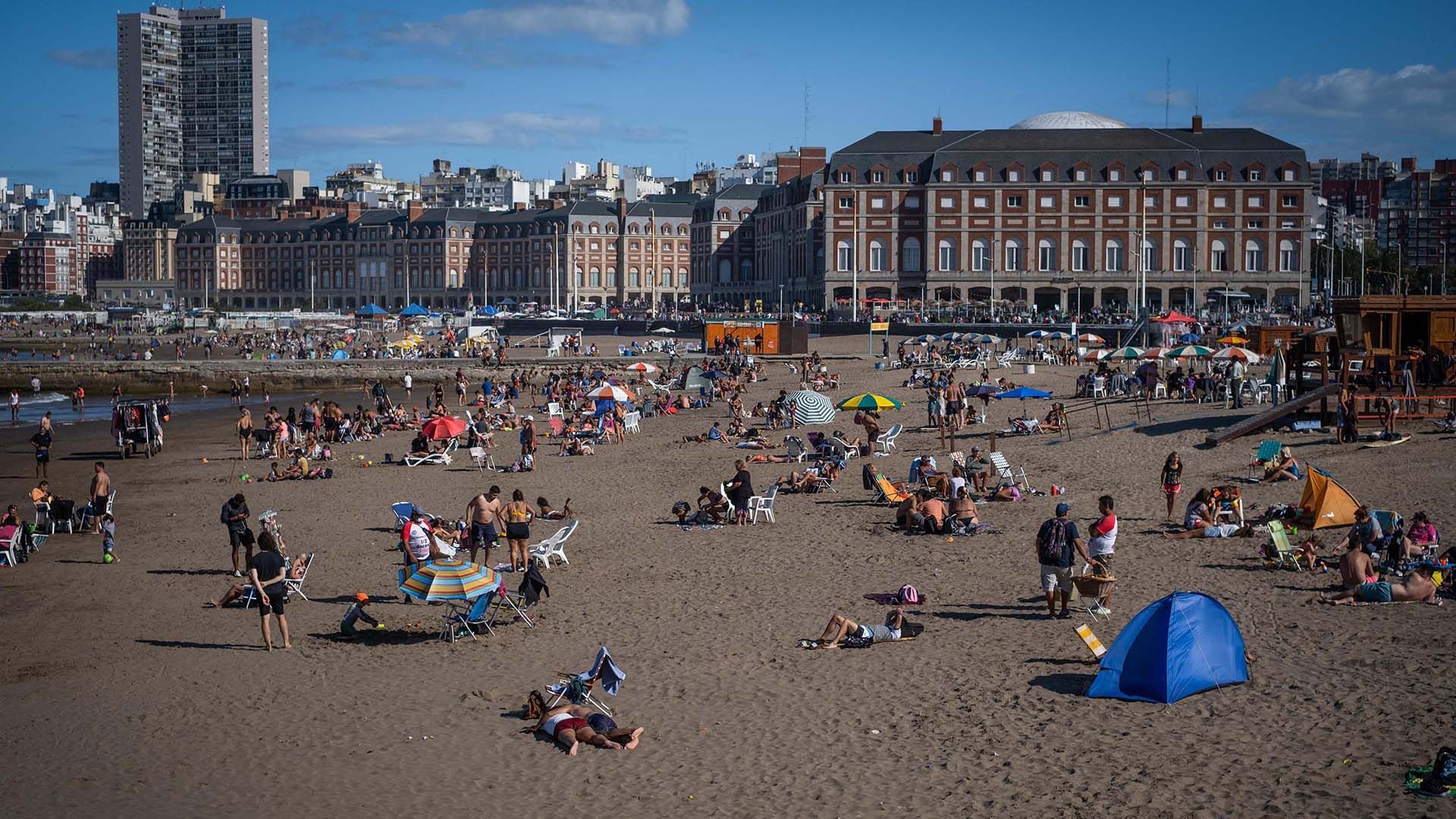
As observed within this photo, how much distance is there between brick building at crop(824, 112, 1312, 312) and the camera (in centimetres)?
6806

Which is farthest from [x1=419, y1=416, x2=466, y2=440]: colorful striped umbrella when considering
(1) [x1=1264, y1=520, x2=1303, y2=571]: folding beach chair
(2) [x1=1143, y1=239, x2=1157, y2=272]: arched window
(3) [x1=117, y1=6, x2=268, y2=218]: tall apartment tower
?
(3) [x1=117, y1=6, x2=268, y2=218]: tall apartment tower

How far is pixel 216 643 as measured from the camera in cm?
1212

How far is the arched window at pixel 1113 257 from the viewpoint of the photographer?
226 feet

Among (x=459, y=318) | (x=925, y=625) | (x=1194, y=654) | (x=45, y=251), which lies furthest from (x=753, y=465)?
(x=45, y=251)

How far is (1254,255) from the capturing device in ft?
225

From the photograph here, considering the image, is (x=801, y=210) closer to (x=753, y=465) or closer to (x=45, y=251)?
(x=753, y=465)

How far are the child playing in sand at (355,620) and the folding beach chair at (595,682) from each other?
2.95 meters

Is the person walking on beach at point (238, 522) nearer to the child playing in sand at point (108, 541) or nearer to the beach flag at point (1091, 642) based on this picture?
the child playing in sand at point (108, 541)

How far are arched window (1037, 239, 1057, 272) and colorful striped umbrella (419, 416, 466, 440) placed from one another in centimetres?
4980

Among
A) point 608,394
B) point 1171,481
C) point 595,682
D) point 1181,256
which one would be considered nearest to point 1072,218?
point 1181,256

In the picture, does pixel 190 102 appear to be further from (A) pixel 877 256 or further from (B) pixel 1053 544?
(B) pixel 1053 544

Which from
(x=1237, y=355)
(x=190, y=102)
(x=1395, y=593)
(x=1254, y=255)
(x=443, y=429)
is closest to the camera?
(x=1395, y=593)

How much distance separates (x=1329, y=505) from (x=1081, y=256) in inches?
2237

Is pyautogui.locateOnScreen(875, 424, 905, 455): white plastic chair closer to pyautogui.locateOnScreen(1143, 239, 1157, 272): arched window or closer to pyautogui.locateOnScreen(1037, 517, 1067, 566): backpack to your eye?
pyautogui.locateOnScreen(1037, 517, 1067, 566): backpack
